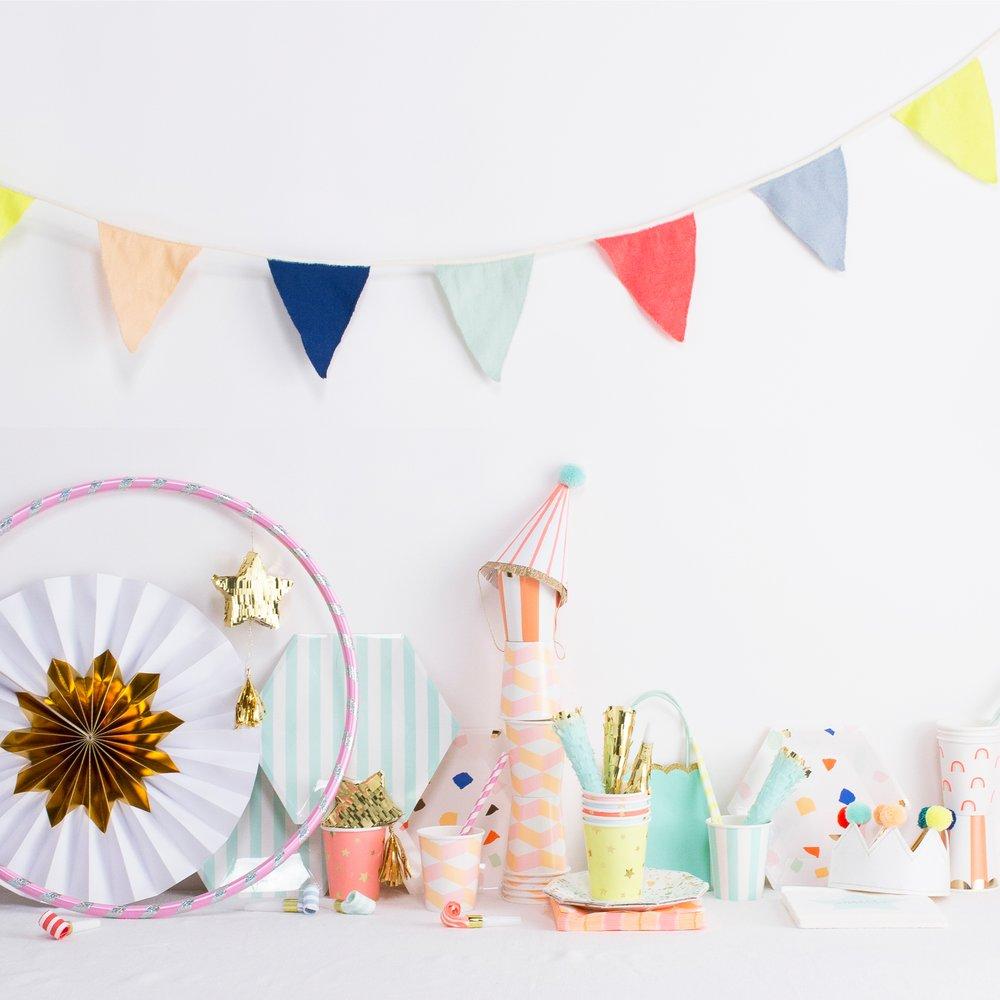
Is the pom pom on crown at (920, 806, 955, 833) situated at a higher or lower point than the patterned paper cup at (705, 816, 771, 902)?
higher

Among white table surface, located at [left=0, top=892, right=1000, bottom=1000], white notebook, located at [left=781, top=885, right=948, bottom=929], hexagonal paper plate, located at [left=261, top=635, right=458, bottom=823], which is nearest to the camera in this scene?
white table surface, located at [left=0, top=892, right=1000, bottom=1000]

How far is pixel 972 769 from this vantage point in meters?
1.35

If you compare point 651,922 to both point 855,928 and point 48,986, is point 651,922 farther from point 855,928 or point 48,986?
point 48,986

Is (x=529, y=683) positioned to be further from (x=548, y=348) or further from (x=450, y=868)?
(x=548, y=348)

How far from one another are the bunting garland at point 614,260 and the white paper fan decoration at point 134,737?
1.16ft

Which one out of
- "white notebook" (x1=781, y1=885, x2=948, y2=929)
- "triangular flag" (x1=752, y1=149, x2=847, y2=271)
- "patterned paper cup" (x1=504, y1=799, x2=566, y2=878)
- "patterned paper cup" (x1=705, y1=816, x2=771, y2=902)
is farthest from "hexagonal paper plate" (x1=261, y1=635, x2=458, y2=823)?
"triangular flag" (x1=752, y1=149, x2=847, y2=271)

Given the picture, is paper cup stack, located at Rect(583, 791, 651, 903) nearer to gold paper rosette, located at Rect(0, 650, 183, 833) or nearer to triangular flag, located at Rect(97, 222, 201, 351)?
gold paper rosette, located at Rect(0, 650, 183, 833)

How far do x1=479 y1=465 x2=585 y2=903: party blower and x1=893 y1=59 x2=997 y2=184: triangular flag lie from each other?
0.68 meters

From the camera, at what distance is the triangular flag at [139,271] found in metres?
1.44

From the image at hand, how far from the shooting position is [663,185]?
147 cm

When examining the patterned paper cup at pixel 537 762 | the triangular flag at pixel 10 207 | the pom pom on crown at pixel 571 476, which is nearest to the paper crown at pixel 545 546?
the pom pom on crown at pixel 571 476

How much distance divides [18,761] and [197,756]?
0.23 metres

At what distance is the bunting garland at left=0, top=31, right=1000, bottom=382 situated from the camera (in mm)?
1442

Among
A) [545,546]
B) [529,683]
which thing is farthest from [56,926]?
[545,546]
